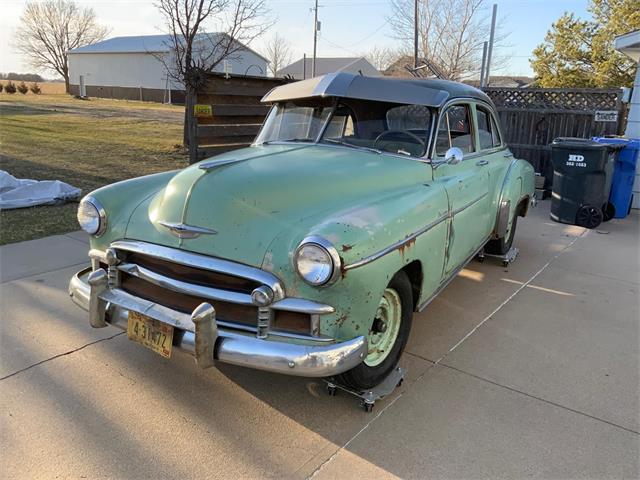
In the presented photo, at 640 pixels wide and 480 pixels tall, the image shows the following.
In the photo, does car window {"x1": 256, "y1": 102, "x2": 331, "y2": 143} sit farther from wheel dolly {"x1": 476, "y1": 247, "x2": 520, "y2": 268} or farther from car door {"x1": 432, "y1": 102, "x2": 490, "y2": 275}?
wheel dolly {"x1": 476, "y1": 247, "x2": 520, "y2": 268}

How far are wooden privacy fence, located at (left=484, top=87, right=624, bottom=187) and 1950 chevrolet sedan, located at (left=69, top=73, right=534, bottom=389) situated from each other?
643cm

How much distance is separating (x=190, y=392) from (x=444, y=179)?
2.21 m

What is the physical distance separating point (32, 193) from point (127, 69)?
1912 inches

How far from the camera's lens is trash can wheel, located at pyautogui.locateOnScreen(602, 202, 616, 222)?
25.8ft

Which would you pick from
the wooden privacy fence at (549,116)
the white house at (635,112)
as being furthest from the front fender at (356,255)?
the wooden privacy fence at (549,116)

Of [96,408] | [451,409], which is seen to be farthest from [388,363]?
[96,408]

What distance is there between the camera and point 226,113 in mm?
8062

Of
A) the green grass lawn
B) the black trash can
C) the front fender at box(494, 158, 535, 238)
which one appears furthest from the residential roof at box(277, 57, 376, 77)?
the front fender at box(494, 158, 535, 238)

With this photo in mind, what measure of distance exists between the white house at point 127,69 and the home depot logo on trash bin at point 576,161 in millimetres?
41607

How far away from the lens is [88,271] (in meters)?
3.26

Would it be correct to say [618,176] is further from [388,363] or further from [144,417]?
[144,417]

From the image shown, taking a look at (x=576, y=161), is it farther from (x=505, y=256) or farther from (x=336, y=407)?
(x=336, y=407)

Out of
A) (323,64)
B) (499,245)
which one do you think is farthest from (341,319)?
(323,64)

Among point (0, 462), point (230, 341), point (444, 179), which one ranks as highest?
point (444, 179)
